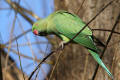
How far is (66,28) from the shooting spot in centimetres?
297

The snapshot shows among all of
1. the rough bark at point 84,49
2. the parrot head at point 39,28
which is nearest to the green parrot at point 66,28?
the parrot head at point 39,28

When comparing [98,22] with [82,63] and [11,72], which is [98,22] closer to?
[82,63]

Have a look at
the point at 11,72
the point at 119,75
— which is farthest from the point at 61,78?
the point at 119,75

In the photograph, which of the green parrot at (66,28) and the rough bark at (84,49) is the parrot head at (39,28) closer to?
the green parrot at (66,28)

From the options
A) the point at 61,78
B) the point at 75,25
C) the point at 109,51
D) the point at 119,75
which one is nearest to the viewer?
the point at 119,75

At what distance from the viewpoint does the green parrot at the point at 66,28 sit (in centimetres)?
261

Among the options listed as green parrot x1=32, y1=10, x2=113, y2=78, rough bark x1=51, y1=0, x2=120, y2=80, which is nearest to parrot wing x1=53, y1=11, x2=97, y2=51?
green parrot x1=32, y1=10, x2=113, y2=78

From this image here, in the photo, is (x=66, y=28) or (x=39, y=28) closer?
(x=66, y=28)

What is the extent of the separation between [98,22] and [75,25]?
26.9 inches

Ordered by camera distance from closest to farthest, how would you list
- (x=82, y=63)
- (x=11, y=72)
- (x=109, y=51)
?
(x=109, y=51) < (x=82, y=63) < (x=11, y=72)

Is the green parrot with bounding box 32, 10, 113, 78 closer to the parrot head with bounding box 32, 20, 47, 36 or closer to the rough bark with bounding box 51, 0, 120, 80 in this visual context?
the parrot head with bounding box 32, 20, 47, 36

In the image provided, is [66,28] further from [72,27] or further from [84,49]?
[84,49]

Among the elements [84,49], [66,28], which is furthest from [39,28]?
[84,49]

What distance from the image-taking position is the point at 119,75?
89.0 inches
